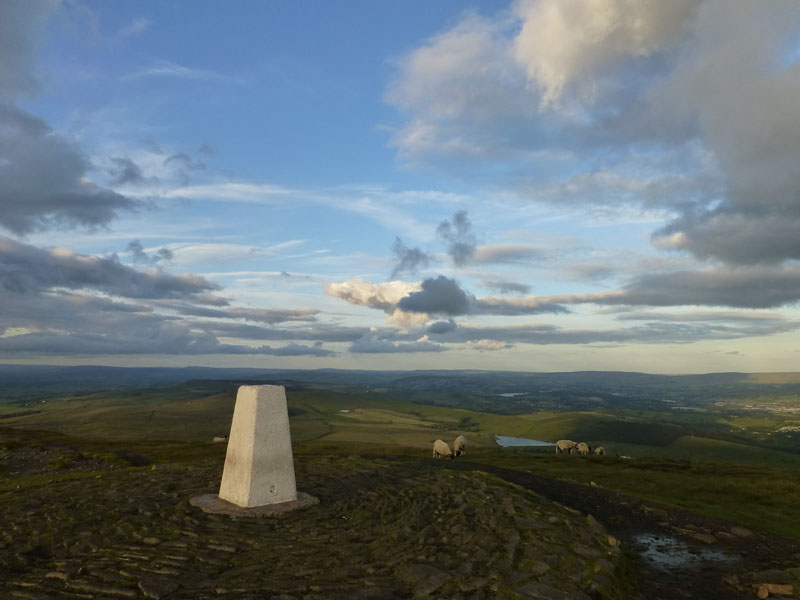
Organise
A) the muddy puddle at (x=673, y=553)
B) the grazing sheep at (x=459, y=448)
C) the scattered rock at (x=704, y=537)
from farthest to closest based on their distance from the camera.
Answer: the grazing sheep at (x=459, y=448)
the scattered rock at (x=704, y=537)
the muddy puddle at (x=673, y=553)

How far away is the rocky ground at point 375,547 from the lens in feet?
36.9

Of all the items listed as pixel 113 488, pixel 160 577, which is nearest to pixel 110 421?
pixel 113 488

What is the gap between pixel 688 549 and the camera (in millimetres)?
16812

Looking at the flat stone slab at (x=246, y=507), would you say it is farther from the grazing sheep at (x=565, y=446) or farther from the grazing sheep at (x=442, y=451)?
the grazing sheep at (x=565, y=446)

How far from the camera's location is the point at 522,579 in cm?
1188

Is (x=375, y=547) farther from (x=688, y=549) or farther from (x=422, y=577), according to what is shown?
(x=688, y=549)

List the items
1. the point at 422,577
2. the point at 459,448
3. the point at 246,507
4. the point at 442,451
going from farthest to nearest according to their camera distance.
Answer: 1. the point at 459,448
2. the point at 442,451
3. the point at 246,507
4. the point at 422,577

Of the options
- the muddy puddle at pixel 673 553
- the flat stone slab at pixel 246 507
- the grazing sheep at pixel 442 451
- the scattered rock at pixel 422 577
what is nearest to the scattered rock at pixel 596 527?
the muddy puddle at pixel 673 553

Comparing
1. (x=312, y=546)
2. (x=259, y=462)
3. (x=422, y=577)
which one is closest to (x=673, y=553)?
(x=422, y=577)

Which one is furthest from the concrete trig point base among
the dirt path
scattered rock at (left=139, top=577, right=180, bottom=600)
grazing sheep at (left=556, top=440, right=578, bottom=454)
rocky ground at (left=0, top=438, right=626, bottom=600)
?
grazing sheep at (left=556, top=440, right=578, bottom=454)

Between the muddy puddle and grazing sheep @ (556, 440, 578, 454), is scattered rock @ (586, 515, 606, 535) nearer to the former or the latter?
the muddy puddle

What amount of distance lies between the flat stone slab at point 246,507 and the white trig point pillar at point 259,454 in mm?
266

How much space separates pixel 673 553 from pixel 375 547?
10.5m

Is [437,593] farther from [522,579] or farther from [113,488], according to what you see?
[113,488]
